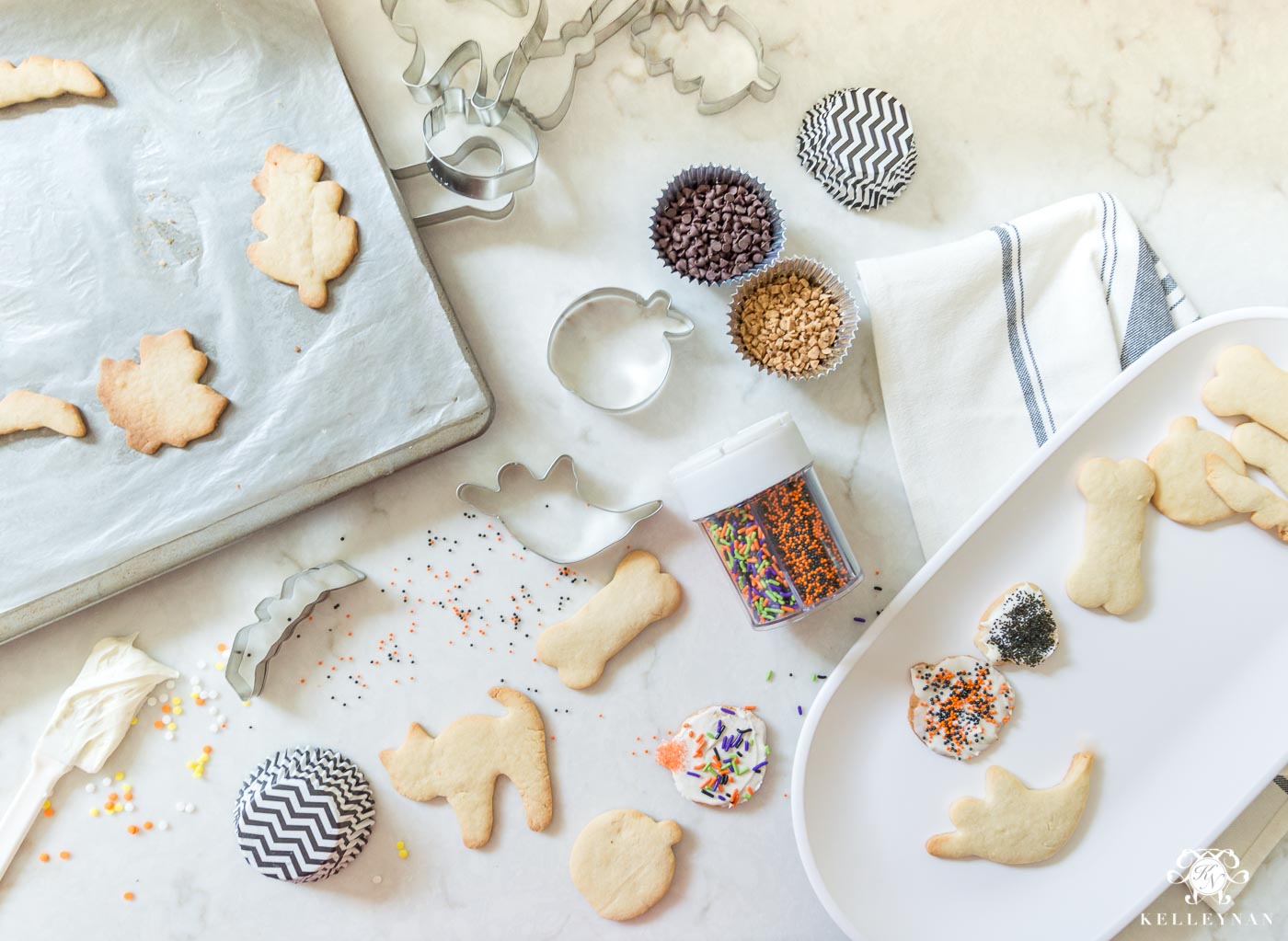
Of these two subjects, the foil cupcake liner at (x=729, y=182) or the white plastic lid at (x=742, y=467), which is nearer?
the white plastic lid at (x=742, y=467)

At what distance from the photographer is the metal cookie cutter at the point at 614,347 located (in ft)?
3.42

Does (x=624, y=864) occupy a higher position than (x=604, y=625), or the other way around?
(x=604, y=625)

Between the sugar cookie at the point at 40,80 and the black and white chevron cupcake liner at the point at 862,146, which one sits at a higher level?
the sugar cookie at the point at 40,80

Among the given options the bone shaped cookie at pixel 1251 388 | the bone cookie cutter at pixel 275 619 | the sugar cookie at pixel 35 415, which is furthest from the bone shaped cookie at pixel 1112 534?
the sugar cookie at pixel 35 415

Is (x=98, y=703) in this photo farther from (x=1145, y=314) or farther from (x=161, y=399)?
(x=1145, y=314)

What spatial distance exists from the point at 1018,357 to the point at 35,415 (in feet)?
3.84

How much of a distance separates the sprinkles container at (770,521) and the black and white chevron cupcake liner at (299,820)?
0.54 metres

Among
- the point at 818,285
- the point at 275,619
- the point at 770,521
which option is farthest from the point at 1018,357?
the point at 275,619

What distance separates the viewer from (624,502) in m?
1.06

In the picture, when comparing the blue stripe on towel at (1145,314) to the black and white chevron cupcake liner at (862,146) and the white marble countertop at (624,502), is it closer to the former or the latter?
the white marble countertop at (624,502)

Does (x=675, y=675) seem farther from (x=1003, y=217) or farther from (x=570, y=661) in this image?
(x=1003, y=217)

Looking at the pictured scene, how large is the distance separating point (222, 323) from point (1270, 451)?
123 cm

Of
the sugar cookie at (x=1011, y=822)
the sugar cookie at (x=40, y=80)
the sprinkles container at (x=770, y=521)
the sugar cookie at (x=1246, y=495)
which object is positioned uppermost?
the sugar cookie at (x=40, y=80)

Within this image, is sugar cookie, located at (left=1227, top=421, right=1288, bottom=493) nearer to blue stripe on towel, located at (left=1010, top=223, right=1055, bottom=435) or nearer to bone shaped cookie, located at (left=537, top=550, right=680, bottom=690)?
blue stripe on towel, located at (left=1010, top=223, right=1055, bottom=435)
